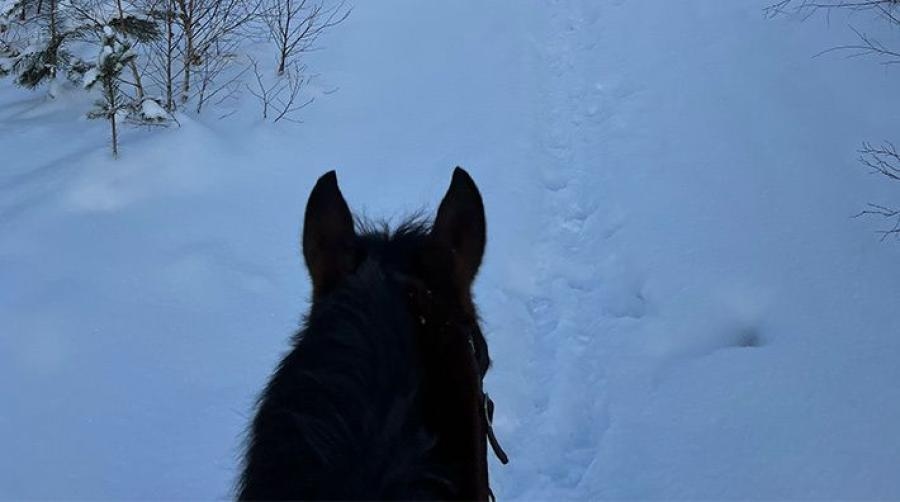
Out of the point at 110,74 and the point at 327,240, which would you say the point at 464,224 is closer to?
the point at 327,240

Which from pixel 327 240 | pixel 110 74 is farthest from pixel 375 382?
pixel 110 74

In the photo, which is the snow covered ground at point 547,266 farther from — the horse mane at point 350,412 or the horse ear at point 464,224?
the horse mane at point 350,412

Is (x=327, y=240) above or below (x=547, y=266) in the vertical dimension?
above

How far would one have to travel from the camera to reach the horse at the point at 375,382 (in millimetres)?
1173

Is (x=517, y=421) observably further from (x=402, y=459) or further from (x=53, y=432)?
(x=402, y=459)

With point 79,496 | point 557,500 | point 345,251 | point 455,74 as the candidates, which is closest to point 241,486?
point 345,251

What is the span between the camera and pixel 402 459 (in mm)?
1169

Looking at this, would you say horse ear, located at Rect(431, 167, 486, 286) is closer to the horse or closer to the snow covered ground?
the horse

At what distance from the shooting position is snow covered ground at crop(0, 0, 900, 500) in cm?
336

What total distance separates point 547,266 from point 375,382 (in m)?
3.56

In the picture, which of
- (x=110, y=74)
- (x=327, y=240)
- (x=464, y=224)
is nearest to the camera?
(x=327, y=240)

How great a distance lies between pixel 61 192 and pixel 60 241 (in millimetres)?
502

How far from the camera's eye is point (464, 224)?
5.65 feet

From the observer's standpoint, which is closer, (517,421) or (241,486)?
(241,486)
